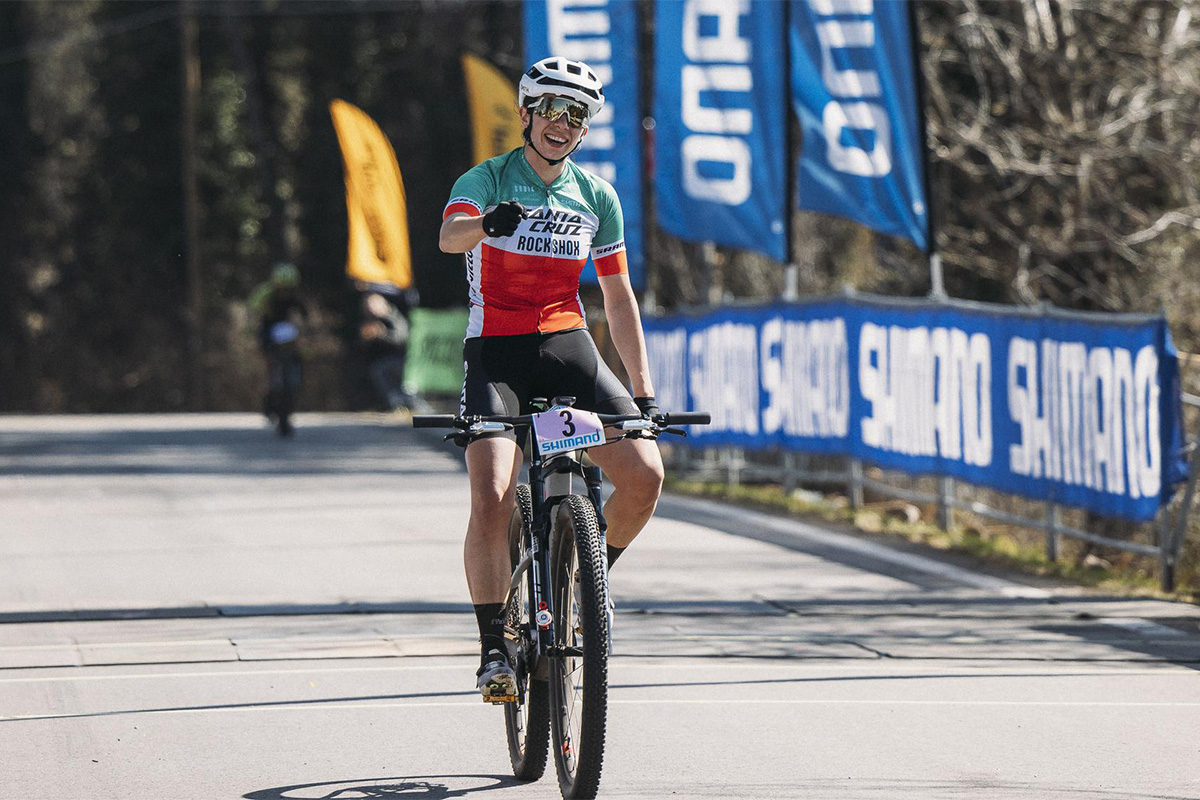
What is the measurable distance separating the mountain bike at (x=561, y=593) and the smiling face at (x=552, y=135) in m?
0.80

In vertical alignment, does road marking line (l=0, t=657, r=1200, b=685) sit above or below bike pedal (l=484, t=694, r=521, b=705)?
below

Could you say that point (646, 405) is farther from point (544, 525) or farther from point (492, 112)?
point (492, 112)

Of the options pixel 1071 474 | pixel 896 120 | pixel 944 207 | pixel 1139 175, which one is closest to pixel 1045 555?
pixel 1071 474

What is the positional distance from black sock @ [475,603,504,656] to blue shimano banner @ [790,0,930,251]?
369 inches

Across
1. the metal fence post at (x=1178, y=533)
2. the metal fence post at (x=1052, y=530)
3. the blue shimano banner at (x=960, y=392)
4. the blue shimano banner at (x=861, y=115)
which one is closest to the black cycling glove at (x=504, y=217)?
the blue shimano banner at (x=960, y=392)

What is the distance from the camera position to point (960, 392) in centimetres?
1383

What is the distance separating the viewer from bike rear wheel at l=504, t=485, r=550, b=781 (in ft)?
20.4

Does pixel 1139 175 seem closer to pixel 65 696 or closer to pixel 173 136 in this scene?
pixel 65 696

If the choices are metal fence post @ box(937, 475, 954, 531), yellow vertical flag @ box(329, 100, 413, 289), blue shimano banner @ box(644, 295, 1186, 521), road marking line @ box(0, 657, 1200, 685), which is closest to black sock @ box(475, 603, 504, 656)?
road marking line @ box(0, 657, 1200, 685)

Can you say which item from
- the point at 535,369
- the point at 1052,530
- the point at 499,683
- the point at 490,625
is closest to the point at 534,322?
the point at 535,369

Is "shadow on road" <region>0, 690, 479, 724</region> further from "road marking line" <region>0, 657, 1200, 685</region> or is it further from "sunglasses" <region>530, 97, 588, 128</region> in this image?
"sunglasses" <region>530, 97, 588, 128</region>

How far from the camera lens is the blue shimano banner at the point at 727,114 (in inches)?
688

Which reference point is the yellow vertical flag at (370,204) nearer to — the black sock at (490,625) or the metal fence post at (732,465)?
the metal fence post at (732,465)

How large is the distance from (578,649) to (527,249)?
134 cm
